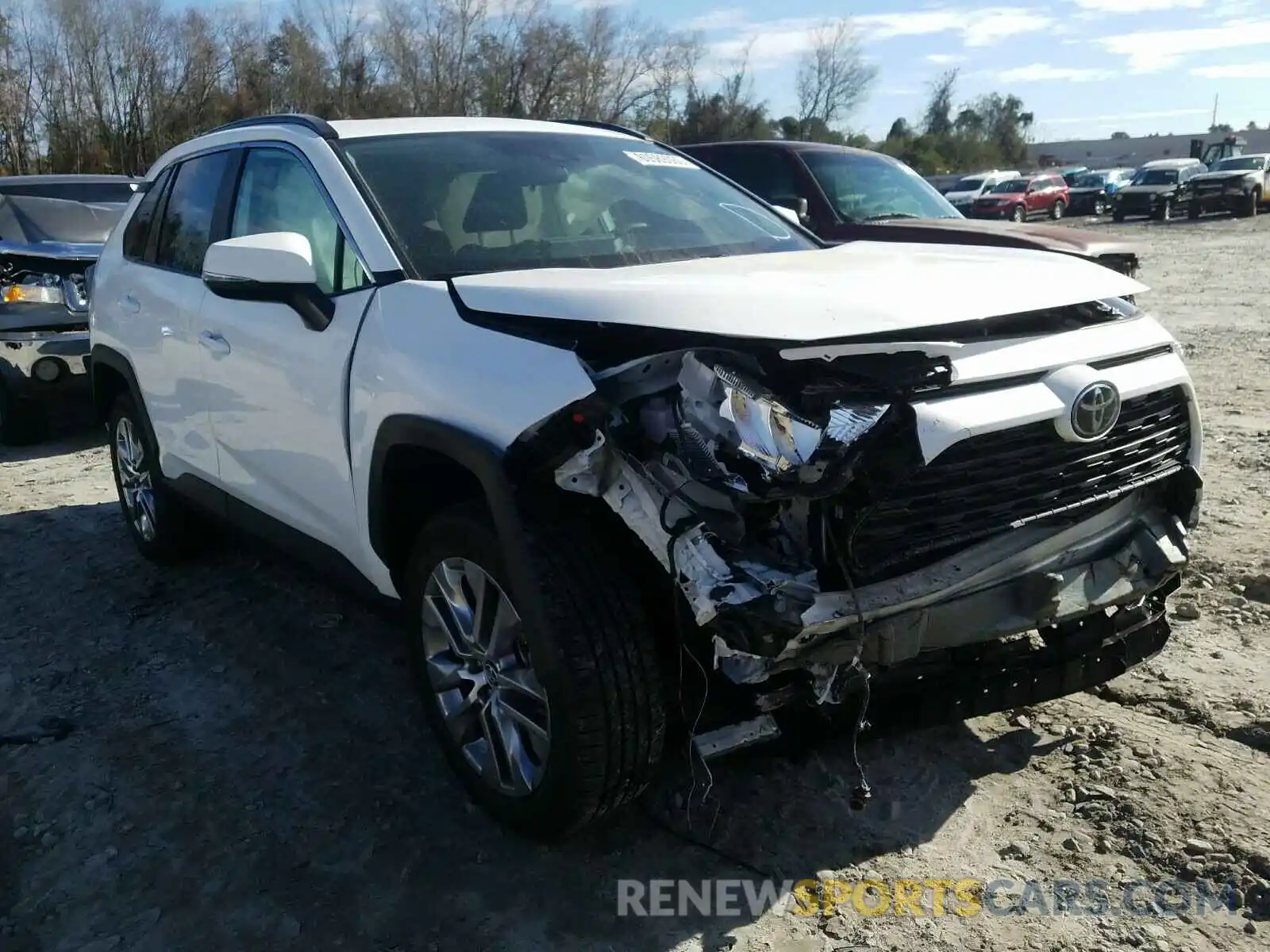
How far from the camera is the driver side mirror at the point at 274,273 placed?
10.2 feet

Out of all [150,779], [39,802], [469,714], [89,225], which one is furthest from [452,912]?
[89,225]

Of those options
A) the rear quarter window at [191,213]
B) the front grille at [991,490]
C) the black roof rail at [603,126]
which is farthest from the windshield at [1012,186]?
the front grille at [991,490]

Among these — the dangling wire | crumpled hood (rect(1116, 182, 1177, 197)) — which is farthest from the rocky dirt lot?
crumpled hood (rect(1116, 182, 1177, 197))

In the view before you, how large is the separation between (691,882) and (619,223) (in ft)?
6.79

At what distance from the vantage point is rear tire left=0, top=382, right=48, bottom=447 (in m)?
7.85

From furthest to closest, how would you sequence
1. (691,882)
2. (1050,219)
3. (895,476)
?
(1050,219)
(691,882)
(895,476)

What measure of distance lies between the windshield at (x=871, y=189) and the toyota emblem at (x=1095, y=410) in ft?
19.7

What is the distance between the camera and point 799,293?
2.64 meters

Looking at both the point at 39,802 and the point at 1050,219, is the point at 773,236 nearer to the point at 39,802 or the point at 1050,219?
the point at 39,802

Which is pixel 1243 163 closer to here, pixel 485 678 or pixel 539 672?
pixel 485 678

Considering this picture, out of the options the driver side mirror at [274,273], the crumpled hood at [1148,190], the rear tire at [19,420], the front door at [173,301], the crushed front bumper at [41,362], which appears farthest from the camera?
the crumpled hood at [1148,190]

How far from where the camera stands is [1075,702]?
11.4 feet

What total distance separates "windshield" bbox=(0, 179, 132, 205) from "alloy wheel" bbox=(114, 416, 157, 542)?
15.2ft

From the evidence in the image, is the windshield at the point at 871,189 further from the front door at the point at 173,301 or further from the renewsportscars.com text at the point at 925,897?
the renewsportscars.com text at the point at 925,897
